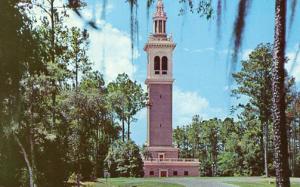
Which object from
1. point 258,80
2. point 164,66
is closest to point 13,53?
point 258,80

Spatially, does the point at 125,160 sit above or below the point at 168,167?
above

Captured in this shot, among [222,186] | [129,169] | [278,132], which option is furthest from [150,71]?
[278,132]

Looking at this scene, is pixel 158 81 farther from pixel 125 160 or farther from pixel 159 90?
pixel 125 160

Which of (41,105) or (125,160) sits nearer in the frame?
(41,105)

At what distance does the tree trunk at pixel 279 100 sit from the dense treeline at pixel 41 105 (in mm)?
2155

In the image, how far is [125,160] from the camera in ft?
189

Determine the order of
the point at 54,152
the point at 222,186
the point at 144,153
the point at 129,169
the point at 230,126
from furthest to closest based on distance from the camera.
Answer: the point at 230,126 → the point at 144,153 → the point at 129,169 → the point at 222,186 → the point at 54,152

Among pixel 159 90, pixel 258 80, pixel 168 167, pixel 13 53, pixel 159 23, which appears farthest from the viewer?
pixel 159 23

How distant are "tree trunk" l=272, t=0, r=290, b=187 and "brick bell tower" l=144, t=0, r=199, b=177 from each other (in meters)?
61.2

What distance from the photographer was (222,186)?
39.2 m

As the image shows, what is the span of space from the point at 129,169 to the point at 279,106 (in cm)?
5108

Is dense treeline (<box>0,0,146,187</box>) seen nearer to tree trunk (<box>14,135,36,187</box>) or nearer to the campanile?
tree trunk (<box>14,135,36,187</box>)

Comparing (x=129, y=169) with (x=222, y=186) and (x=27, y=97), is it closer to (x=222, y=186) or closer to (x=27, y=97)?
(x=222, y=186)

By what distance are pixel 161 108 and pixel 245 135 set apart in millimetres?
15137
